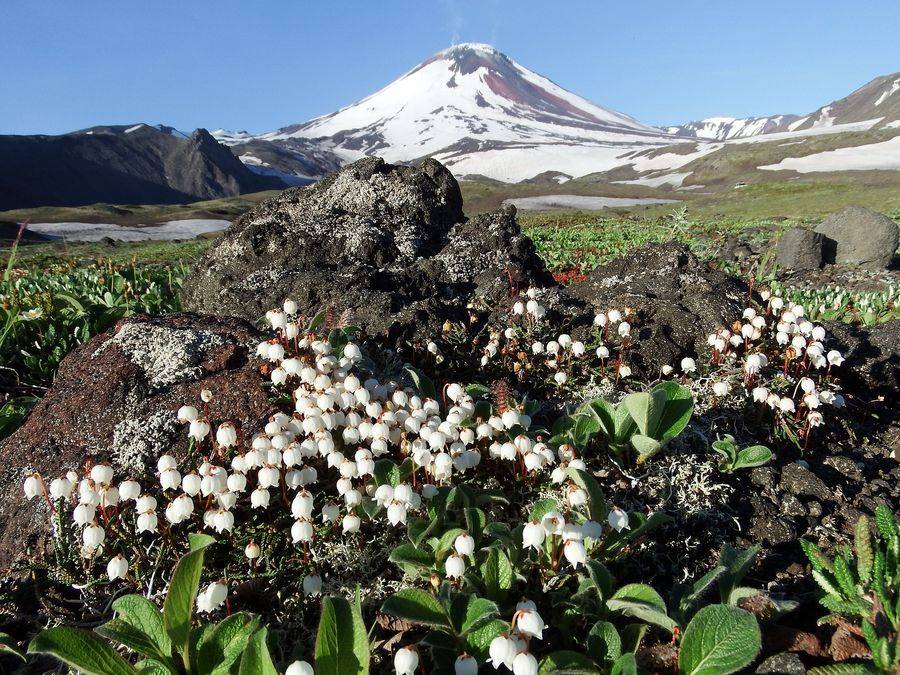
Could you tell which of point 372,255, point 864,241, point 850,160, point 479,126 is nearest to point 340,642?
point 372,255

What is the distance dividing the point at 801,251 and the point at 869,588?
9.25 meters

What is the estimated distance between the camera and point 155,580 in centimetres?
223

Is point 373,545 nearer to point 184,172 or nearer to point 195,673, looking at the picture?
point 195,673

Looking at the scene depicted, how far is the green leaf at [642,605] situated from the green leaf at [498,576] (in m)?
0.34

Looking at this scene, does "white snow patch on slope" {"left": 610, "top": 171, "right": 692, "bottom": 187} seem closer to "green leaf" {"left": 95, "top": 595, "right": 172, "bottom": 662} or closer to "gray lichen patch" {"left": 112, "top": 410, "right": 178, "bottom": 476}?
"gray lichen patch" {"left": 112, "top": 410, "right": 178, "bottom": 476}

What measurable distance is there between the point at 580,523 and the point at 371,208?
4.33 meters

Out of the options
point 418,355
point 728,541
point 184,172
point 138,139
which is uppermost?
point 138,139

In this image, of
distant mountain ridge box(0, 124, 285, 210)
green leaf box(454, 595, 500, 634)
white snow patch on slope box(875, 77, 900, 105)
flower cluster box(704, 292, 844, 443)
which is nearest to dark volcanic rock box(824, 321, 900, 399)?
flower cluster box(704, 292, 844, 443)

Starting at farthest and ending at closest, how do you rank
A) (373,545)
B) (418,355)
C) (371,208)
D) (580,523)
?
(371,208), (418,355), (373,545), (580,523)

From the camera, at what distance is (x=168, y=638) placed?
1.72 meters

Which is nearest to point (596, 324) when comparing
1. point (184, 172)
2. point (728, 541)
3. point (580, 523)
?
point (728, 541)

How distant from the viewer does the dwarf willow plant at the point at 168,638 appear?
159 cm

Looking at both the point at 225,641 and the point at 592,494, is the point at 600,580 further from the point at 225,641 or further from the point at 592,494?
the point at 225,641

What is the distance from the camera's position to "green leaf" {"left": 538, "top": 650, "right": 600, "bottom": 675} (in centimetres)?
163
